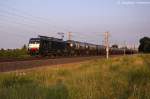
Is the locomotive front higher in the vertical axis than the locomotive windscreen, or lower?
lower

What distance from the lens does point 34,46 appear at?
131 ft

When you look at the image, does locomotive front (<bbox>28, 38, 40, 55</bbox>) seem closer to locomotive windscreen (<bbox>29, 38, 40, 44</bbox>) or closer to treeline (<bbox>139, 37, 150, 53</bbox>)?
locomotive windscreen (<bbox>29, 38, 40, 44</bbox>)

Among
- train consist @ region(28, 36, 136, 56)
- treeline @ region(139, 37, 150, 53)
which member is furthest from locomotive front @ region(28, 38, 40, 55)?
treeline @ region(139, 37, 150, 53)

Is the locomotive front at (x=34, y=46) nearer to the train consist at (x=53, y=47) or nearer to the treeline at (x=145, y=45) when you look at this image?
the train consist at (x=53, y=47)

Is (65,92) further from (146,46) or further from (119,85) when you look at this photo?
(146,46)

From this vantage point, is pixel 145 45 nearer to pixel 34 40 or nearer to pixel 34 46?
pixel 34 40

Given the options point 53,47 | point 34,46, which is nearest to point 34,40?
point 34,46

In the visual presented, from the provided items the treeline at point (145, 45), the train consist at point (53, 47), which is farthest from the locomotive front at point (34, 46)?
the treeline at point (145, 45)

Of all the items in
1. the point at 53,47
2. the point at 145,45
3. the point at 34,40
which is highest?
the point at 145,45

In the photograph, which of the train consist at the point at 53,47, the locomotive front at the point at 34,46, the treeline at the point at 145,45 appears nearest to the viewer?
the locomotive front at the point at 34,46

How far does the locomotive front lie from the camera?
130 feet

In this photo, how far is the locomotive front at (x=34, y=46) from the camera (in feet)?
130

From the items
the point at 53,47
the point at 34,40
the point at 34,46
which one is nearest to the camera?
the point at 34,46

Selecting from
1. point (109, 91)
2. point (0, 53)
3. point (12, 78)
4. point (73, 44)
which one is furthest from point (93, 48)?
point (109, 91)
